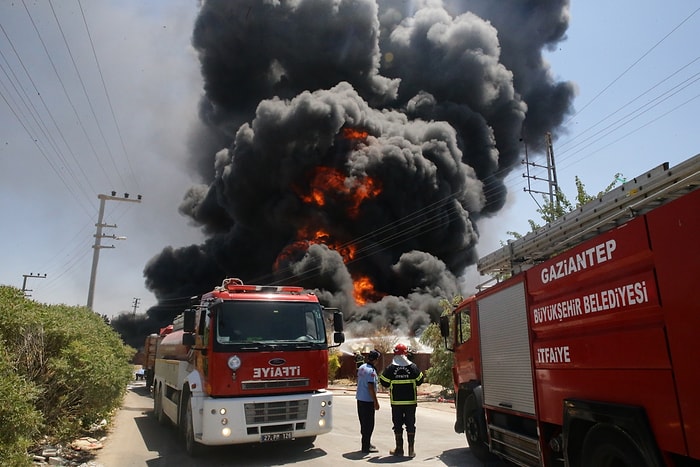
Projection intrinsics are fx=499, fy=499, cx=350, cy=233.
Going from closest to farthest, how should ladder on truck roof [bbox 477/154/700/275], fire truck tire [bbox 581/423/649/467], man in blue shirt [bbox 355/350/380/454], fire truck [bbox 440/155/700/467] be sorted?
fire truck [bbox 440/155/700/467]
fire truck tire [bbox 581/423/649/467]
ladder on truck roof [bbox 477/154/700/275]
man in blue shirt [bbox 355/350/380/454]

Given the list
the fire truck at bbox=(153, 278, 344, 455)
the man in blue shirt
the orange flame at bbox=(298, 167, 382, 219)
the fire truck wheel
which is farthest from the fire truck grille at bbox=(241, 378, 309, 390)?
the orange flame at bbox=(298, 167, 382, 219)

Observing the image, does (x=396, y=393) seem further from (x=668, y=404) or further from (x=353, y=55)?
(x=353, y=55)

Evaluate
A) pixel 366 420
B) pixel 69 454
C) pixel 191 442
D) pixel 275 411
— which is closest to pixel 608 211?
pixel 366 420

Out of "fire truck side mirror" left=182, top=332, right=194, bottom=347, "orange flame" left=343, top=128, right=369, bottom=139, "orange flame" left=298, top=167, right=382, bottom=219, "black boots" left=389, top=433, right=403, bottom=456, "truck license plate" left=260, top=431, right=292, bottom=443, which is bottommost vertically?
"black boots" left=389, top=433, right=403, bottom=456

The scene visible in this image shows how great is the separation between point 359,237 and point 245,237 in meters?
12.7

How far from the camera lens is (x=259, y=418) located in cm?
726

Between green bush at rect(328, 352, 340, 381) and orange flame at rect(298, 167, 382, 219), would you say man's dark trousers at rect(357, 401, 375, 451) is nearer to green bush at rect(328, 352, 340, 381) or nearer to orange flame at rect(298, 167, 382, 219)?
green bush at rect(328, 352, 340, 381)

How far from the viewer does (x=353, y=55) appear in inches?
2050

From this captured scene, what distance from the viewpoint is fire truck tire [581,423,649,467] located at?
359cm

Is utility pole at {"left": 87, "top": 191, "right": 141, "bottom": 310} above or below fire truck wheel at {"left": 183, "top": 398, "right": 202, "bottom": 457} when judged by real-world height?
above

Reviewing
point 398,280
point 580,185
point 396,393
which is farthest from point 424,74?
point 396,393

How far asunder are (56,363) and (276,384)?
3.04m

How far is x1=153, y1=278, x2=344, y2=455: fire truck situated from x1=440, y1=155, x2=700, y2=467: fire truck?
8.83 ft

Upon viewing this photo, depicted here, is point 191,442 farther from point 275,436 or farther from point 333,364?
point 333,364
